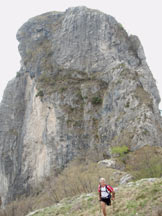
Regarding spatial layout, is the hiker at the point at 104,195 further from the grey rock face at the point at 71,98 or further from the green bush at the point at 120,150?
the grey rock face at the point at 71,98

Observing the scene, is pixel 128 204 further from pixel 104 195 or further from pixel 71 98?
pixel 71 98

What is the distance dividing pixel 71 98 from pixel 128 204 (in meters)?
27.2

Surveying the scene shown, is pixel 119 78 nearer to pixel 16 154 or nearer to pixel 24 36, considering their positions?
pixel 16 154


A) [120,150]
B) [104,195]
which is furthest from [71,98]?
[104,195]

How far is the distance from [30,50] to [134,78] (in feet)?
81.5

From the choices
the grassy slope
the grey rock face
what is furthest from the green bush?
the grassy slope

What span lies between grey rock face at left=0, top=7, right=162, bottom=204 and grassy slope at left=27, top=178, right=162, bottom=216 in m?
12.6

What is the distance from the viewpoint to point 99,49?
39094mm

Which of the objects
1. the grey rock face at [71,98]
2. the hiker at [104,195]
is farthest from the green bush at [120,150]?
the hiker at [104,195]

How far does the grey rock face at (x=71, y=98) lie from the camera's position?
92.0 ft

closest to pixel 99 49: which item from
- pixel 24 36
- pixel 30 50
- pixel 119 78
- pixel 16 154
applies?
pixel 119 78

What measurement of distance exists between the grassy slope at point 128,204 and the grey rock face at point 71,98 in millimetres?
12575

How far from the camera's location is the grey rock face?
28.1 m

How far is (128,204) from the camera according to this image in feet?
30.1
